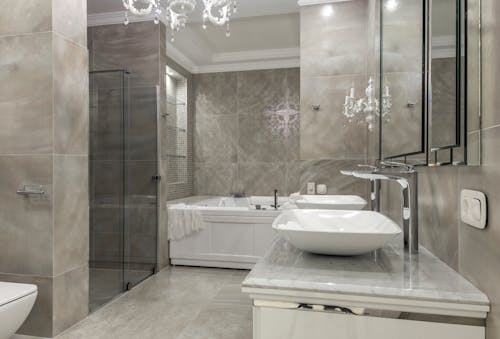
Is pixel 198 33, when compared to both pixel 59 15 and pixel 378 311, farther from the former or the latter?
pixel 378 311

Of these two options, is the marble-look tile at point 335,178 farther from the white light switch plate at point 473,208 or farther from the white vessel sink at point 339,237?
the white light switch plate at point 473,208

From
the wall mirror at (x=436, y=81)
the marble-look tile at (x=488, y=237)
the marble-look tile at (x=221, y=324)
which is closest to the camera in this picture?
the marble-look tile at (x=488, y=237)

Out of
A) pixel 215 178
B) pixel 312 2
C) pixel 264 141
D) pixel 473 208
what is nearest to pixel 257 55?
pixel 264 141

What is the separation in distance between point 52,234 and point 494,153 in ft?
7.53

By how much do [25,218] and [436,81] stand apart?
240cm

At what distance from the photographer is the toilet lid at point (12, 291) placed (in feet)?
5.65

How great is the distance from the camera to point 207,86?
501cm

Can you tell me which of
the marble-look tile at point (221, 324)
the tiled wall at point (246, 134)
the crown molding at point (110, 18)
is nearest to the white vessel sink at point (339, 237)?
the marble-look tile at point (221, 324)

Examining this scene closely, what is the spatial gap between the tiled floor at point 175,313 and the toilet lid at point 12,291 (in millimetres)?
441

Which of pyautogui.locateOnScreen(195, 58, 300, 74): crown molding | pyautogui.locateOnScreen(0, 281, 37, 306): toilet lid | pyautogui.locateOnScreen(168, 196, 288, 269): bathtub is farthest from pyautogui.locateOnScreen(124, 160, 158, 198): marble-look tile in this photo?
pyautogui.locateOnScreen(195, 58, 300, 74): crown molding

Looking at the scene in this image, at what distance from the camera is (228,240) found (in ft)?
11.8

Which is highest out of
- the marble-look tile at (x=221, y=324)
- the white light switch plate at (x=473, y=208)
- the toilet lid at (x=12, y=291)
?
the white light switch plate at (x=473, y=208)

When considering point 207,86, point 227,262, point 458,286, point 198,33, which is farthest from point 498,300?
point 207,86

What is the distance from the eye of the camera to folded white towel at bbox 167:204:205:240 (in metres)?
3.62
